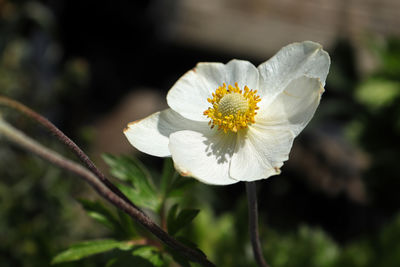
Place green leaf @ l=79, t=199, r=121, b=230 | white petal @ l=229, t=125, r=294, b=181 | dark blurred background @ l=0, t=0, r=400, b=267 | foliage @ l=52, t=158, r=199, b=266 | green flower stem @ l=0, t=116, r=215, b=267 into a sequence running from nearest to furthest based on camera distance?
green flower stem @ l=0, t=116, r=215, b=267 → white petal @ l=229, t=125, r=294, b=181 → foliage @ l=52, t=158, r=199, b=266 → green leaf @ l=79, t=199, r=121, b=230 → dark blurred background @ l=0, t=0, r=400, b=267

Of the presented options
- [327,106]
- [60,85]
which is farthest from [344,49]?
[60,85]

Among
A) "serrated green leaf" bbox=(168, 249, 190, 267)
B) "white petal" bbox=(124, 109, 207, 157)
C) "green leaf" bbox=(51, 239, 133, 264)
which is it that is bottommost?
"green leaf" bbox=(51, 239, 133, 264)

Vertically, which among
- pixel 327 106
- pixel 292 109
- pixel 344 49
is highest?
pixel 292 109

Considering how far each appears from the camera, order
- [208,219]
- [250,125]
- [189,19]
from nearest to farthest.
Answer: [250,125] → [208,219] → [189,19]

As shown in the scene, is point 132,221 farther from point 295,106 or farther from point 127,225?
point 295,106

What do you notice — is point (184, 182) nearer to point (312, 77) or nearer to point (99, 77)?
point (312, 77)

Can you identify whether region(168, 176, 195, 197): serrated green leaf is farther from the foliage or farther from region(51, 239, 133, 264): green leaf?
region(51, 239, 133, 264): green leaf

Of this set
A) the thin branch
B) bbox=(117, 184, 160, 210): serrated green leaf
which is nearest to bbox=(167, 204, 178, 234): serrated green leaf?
bbox=(117, 184, 160, 210): serrated green leaf
